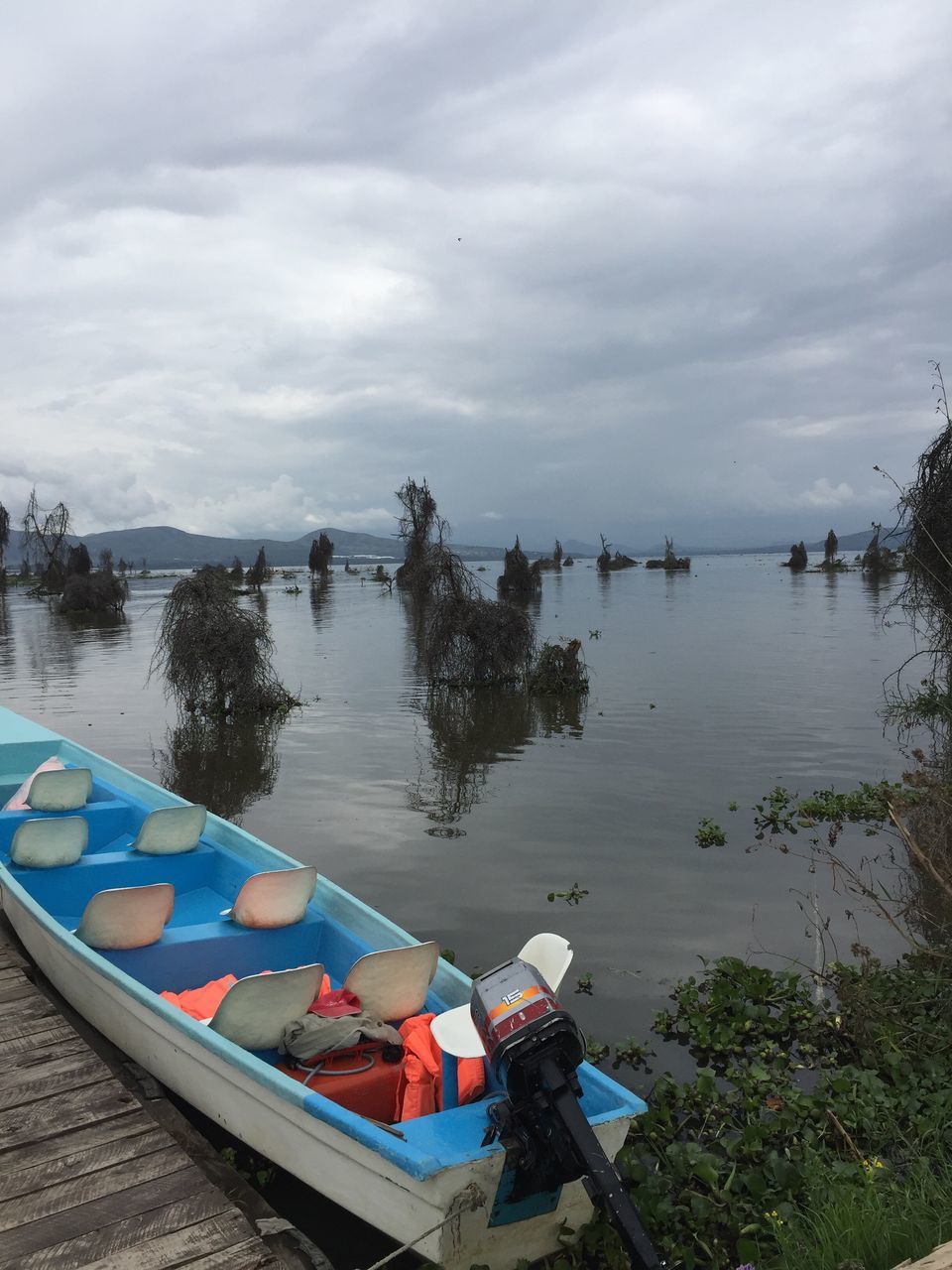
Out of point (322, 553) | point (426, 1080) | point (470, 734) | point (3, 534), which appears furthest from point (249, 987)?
point (322, 553)

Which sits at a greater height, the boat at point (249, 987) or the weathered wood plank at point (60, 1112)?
the boat at point (249, 987)

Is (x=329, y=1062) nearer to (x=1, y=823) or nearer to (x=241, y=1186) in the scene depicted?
(x=241, y=1186)

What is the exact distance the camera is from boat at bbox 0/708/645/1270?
11.1 feet

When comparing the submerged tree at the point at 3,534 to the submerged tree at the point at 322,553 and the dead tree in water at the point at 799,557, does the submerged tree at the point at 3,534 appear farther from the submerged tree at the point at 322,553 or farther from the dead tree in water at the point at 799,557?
the dead tree in water at the point at 799,557

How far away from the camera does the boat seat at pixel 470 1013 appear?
393cm

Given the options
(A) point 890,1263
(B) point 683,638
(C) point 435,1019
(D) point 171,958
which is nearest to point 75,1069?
(D) point 171,958

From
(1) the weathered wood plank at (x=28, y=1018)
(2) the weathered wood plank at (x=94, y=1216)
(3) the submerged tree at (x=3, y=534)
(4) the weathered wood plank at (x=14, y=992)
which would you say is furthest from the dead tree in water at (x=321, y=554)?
(2) the weathered wood plank at (x=94, y=1216)

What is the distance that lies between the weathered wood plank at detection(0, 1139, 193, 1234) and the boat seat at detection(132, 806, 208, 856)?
3.21 meters

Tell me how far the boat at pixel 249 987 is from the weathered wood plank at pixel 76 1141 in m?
0.30

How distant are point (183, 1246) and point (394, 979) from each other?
143 cm

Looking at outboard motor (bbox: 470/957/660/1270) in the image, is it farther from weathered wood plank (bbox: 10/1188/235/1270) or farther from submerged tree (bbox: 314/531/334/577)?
submerged tree (bbox: 314/531/334/577)

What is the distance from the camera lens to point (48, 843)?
257 inches

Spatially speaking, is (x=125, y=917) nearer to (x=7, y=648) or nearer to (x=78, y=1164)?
(x=78, y=1164)

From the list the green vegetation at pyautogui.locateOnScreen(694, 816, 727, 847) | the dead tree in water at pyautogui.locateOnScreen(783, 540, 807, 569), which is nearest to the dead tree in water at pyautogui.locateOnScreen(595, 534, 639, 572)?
the dead tree in water at pyautogui.locateOnScreen(783, 540, 807, 569)
